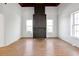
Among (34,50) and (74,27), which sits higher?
(74,27)

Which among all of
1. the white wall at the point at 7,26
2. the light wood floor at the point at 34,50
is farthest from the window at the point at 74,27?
the white wall at the point at 7,26

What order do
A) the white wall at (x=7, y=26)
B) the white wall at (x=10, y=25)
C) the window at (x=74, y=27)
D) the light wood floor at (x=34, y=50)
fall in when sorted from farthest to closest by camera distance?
1. the window at (x=74, y=27)
2. the white wall at (x=10, y=25)
3. the white wall at (x=7, y=26)
4. the light wood floor at (x=34, y=50)

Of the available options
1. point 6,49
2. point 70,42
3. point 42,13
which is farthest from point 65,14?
point 42,13

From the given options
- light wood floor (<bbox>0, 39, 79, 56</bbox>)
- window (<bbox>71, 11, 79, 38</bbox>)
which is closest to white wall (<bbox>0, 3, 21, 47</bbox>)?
light wood floor (<bbox>0, 39, 79, 56</bbox>)

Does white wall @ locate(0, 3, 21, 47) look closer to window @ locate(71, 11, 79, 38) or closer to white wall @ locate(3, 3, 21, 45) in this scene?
white wall @ locate(3, 3, 21, 45)

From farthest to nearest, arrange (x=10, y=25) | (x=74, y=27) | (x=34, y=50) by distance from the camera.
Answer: (x=74, y=27) < (x=10, y=25) < (x=34, y=50)

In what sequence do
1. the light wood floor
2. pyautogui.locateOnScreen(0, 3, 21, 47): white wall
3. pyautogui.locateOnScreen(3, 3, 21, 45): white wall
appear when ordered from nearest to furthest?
1. the light wood floor
2. pyautogui.locateOnScreen(0, 3, 21, 47): white wall
3. pyautogui.locateOnScreen(3, 3, 21, 45): white wall

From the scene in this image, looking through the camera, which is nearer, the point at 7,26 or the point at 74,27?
the point at 7,26

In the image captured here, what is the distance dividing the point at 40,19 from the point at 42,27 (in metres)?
0.65

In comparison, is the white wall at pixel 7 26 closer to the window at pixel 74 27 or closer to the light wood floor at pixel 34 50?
the light wood floor at pixel 34 50

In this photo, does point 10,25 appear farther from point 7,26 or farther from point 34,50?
point 34,50

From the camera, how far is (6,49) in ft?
4.75

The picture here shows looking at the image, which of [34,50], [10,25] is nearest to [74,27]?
[34,50]

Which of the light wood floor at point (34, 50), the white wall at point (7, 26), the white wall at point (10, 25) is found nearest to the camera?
the light wood floor at point (34, 50)
